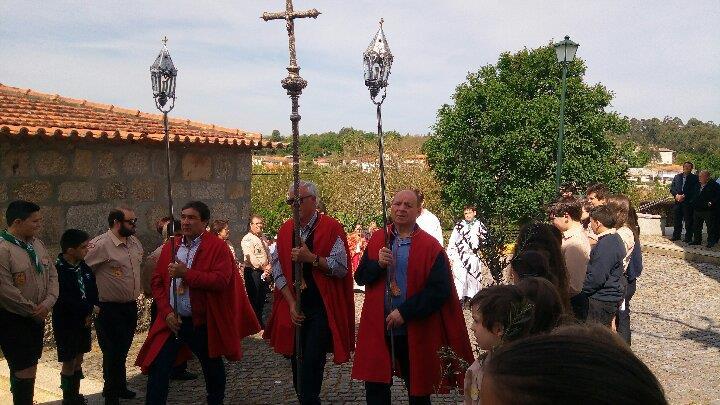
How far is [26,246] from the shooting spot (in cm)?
493

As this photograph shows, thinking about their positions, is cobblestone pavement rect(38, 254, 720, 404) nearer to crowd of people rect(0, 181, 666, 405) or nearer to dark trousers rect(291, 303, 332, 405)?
crowd of people rect(0, 181, 666, 405)

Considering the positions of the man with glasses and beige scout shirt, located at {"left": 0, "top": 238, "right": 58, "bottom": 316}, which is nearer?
beige scout shirt, located at {"left": 0, "top": 238, "right": 58, "bottom": 316}

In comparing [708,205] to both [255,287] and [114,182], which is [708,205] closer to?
[255,287]

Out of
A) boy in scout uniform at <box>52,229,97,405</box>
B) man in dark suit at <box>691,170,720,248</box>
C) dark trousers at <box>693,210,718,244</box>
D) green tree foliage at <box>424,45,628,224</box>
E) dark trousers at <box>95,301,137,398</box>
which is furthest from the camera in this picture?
green tree foliage at <box>424,45,628,224</box>

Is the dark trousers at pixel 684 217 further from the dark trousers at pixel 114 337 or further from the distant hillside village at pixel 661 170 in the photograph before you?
the distant hillside village at pixel 661 170

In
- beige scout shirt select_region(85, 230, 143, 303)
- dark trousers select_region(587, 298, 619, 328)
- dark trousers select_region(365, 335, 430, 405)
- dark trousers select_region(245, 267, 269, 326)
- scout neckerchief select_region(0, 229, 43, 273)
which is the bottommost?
dark trousers select_region(245, 267, 269, 326)

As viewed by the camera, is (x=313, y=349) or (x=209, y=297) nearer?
(x=313, y=349)

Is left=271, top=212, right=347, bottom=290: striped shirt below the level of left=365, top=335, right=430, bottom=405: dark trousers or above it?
above

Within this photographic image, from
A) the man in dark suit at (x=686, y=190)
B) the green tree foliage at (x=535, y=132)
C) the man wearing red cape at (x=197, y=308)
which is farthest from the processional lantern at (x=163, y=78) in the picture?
the green tree foliage at (x=535, y=132)

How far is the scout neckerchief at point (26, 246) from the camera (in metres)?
4.86

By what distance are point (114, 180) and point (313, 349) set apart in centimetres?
539

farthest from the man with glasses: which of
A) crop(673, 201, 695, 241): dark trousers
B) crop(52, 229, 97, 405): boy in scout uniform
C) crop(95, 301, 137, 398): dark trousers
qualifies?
crop(673, 201, 695, 241): dark trousers

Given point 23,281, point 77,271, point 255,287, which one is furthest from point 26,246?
point 255,287

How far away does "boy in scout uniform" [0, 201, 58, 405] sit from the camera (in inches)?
187
